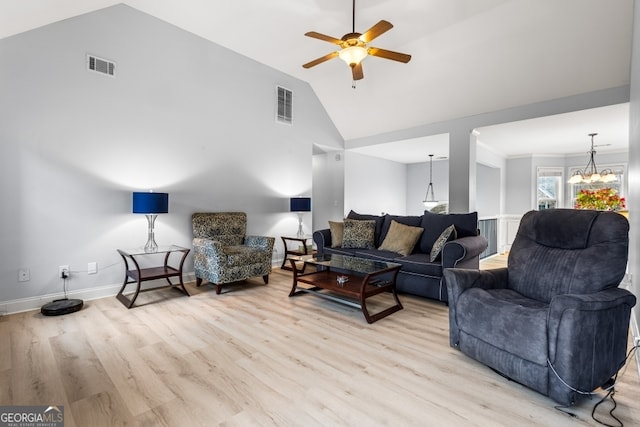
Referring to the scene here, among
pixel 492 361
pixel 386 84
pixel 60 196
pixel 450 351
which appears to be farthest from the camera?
pixel 386 84

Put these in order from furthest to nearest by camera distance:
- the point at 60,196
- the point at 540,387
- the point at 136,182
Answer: the point at 136,182
the point at 60,196
the point at 540,387

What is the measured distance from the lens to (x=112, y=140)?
3674 mm

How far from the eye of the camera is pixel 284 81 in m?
5.56

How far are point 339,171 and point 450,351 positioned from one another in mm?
5131

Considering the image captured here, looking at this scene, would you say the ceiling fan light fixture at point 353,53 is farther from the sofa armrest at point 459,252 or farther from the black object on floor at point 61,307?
the black object on floor at point 61,307

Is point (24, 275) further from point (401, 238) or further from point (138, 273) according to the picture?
point (401, 238)

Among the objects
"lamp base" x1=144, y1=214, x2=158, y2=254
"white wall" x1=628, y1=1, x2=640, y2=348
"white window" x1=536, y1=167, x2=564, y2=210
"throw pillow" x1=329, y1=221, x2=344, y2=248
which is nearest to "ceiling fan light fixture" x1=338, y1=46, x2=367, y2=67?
"white wall" x1=628, y1=1, x2=640, y2=348

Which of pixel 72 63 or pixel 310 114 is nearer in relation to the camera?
pixel 72 63

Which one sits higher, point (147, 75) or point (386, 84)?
point (386, 84)

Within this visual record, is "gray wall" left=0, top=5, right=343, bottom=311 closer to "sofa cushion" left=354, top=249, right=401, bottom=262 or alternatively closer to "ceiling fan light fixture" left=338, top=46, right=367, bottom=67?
"sofa cushion" left=354, top=249, right=401, bottom=262

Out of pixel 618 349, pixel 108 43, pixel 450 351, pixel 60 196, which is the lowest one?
pixel 450 351

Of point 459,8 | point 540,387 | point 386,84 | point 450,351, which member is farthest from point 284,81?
point 540,387

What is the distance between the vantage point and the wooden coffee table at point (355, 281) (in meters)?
2.97

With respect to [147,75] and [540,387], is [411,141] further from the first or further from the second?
[540,387]
